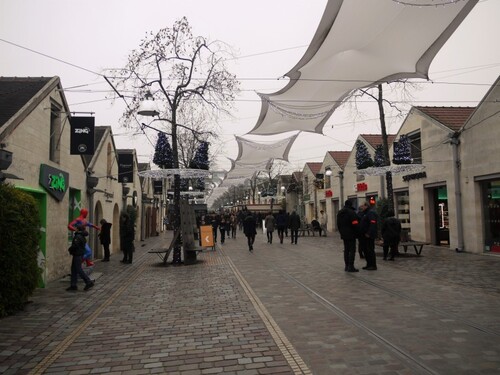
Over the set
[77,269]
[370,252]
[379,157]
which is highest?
[379,157]

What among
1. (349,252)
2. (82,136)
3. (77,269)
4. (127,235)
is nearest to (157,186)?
(127,235)

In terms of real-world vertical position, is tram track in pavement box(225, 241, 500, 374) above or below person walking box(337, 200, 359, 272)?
below

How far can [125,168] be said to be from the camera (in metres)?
21.0

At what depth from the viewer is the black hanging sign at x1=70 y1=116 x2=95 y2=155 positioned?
1177cm

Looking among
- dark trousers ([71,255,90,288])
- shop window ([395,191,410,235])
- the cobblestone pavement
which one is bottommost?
the cobblestone pavement

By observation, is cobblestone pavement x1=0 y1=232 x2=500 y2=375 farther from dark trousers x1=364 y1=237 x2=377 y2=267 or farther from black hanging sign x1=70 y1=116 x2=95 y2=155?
black hanging sign x1=70 y1=116 x2=95 y2=155

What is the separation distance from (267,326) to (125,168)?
16.7 meters

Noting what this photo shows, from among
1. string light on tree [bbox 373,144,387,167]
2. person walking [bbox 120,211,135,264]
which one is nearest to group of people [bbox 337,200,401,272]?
string light on tree [bbox 373,144,387,167]

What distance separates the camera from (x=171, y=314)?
704cm

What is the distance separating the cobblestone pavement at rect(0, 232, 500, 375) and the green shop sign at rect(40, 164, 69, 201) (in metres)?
2.51

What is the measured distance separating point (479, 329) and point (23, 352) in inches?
237

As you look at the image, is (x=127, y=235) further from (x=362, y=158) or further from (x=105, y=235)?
(x=362, y=158)

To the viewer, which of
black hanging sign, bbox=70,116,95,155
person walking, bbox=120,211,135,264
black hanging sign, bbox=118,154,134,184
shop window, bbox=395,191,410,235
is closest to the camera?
black hanging sign, bbox=70,116,95,155

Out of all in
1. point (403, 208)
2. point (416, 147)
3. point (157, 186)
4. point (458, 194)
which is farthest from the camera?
point (157, 186)
